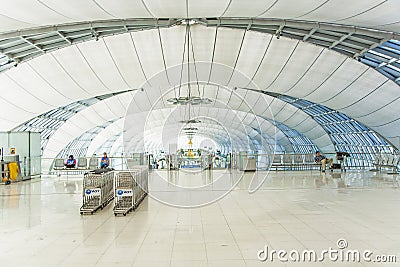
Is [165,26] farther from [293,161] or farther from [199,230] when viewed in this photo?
[199,230]

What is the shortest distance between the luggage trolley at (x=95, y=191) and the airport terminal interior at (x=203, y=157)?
54mm

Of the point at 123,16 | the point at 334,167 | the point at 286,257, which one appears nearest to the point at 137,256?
the point at 286,257

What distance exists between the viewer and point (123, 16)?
1841 cm

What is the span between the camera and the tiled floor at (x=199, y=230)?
617 cm

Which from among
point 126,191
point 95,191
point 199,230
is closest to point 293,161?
point 126,191

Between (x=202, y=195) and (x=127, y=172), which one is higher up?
(x=127, y=172)

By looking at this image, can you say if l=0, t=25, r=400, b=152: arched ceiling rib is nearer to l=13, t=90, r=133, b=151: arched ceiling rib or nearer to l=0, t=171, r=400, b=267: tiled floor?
l=13, t=90, r=133, b=151: arched ceiling rib

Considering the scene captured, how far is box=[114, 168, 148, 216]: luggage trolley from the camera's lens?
1019 centimetres

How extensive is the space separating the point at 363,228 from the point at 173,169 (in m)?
18.6

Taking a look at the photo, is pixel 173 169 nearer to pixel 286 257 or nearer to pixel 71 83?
pixel 71 83

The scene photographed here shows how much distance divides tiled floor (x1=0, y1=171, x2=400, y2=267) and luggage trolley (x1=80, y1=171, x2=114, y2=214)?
254 millimetres

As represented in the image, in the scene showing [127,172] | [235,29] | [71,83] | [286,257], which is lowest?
[286,257]

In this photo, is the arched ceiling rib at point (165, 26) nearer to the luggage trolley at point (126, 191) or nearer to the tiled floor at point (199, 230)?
the tiled floor at point (199, 230)

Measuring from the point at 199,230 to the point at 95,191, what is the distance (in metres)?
3.76
